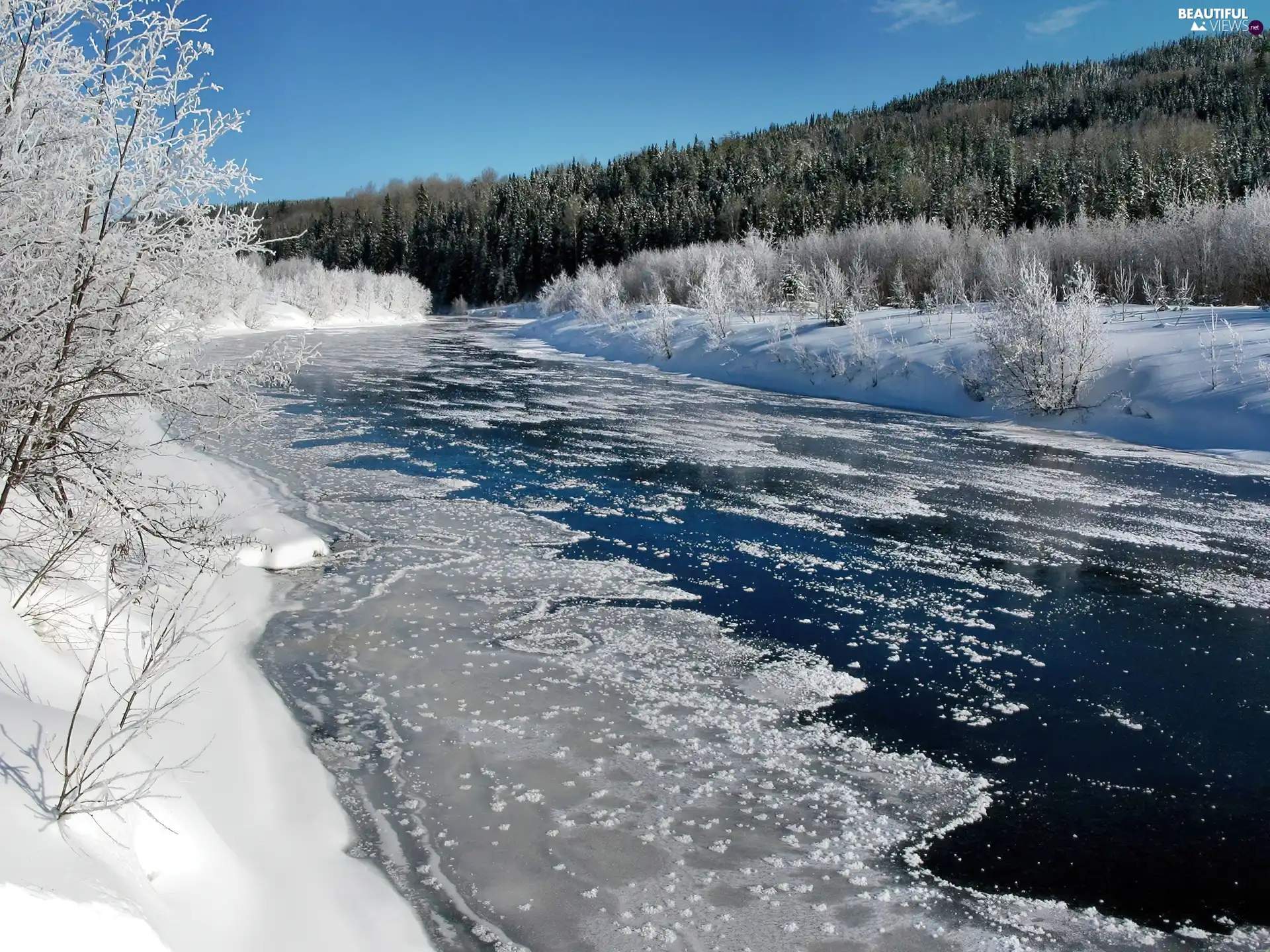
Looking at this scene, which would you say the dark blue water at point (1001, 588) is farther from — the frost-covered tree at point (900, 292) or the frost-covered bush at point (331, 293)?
the frost-covered bush at point (331, 293)

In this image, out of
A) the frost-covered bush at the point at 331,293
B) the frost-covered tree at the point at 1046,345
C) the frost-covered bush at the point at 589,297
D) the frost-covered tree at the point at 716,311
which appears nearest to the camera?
the frost-covered tree at the point at 1046,345

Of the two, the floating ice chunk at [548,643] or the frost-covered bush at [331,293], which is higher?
the frost-covered bush at [331,293]

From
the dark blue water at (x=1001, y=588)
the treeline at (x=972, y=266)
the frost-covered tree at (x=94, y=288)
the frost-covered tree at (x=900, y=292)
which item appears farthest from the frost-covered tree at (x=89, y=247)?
the frost-covered tree at (x=900, y=292)

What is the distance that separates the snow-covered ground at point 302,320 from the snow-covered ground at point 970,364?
25.5 metres

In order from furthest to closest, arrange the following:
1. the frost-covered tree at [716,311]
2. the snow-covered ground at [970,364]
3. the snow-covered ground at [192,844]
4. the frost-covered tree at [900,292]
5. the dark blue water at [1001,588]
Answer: the frost-covered tree at [900,292]
the frost-covered tree at [716,311]
the snow-covered ground at [970,364]
the dark blue water at [1001,588]
the snow-covered ground at [192,844]

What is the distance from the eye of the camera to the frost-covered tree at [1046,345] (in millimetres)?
19266

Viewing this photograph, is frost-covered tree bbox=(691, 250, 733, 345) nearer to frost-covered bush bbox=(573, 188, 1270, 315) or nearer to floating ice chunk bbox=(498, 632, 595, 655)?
frost-covered bush bbox=(573, 188, 1270, 315)

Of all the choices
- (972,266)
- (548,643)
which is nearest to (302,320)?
(972,266)

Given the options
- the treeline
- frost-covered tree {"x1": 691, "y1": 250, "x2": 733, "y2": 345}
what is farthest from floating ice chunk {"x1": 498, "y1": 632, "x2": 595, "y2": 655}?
frost-covered tree {"x1": 691, "y1": 250, "x2": 733, "y2": 345}

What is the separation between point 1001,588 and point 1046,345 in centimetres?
1314

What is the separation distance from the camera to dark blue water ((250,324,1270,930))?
4695 mm

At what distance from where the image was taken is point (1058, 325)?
19.4 metres

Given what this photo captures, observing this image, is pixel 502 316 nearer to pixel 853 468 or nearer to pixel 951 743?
pixel 853 468

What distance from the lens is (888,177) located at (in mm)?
73125
